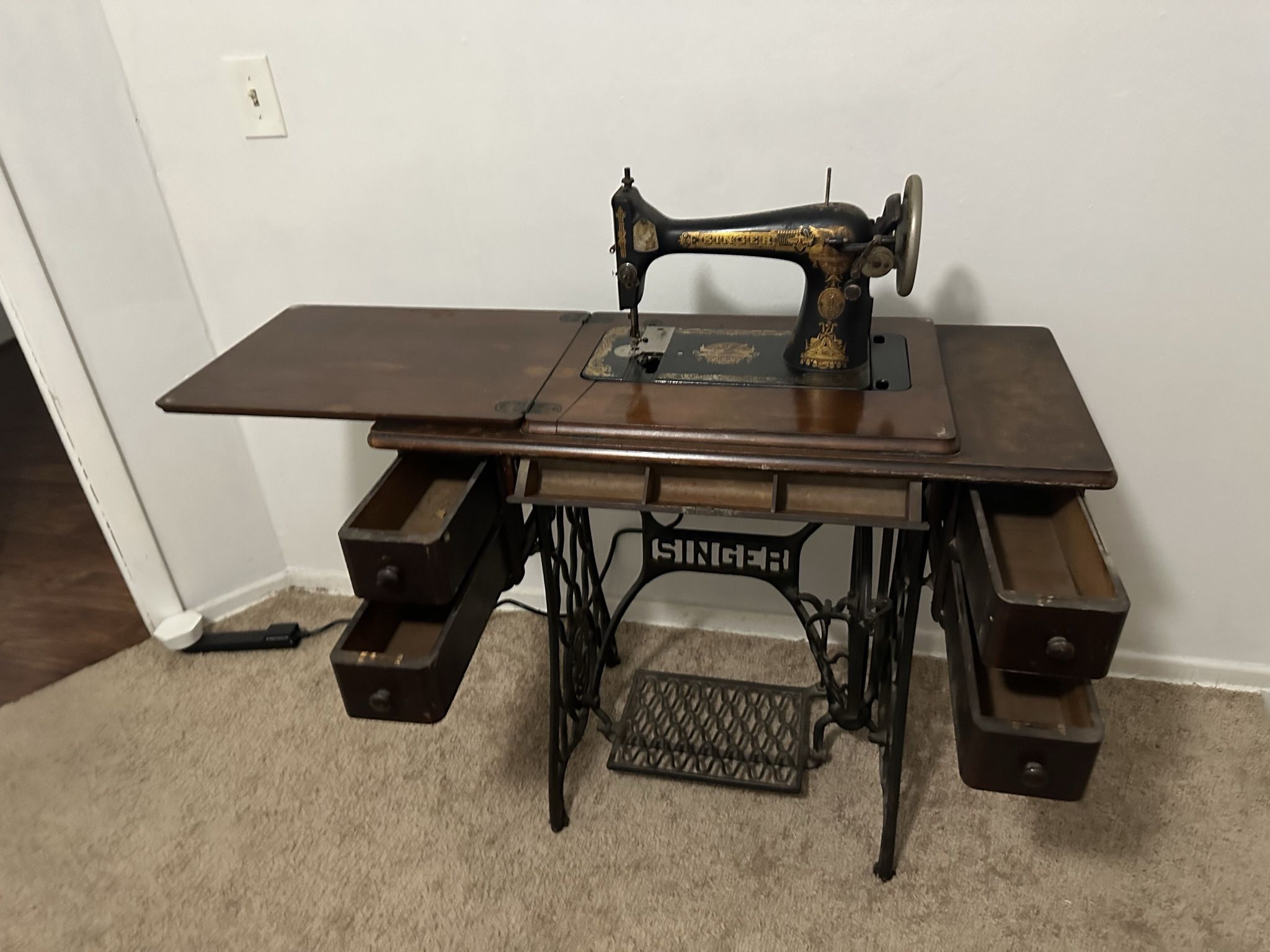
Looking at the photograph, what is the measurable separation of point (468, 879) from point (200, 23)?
4.69 feet

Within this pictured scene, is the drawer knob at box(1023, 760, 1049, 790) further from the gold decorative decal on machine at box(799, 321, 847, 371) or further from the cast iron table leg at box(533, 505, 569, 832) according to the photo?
the cast iron table leg at box(533, 505, 569, 832)

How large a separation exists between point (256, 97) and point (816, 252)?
38.7 inches

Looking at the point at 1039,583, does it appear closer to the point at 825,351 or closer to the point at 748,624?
the point at 825,351

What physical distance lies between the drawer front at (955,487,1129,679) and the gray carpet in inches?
24.0

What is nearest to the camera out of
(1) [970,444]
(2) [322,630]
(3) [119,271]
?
(1) [970,444]

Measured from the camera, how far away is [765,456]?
94 cm

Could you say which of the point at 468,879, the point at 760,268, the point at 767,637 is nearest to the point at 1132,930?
the point at 767,637

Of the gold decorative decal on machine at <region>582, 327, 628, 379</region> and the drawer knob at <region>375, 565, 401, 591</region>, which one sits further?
the gold decorative decal on machine at <region>582, 327, 628, 379</region>

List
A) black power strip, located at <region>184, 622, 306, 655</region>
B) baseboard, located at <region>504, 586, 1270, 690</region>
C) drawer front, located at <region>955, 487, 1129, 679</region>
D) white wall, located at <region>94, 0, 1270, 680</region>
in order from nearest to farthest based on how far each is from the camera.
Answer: drawer front, located at <region>955, 487, 1129, 679</region> → white wall, located at <region>94, 0, 1270, 680</region> → baseboard, located at <region>504, 586, 1270, 690</region> → black power strip, located at <region>184, 622, 306, 655</region>

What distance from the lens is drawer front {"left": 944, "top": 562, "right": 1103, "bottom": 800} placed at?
874 mm

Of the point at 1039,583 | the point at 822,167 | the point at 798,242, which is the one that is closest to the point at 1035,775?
the point at 1039,583

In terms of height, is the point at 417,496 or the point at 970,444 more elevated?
the point at 970,444

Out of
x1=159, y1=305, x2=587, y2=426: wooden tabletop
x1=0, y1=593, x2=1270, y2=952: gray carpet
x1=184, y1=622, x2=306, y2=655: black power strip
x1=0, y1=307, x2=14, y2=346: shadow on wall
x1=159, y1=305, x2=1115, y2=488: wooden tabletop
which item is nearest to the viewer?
x1=159, y1=305, x2=1115, y2=488: wooden tabletop

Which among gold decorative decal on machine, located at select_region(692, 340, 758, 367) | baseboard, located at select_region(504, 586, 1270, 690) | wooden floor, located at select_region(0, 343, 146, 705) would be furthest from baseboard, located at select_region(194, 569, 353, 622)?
gold decorative decal on machine, located at select_region(692, 340, 758, 367)
